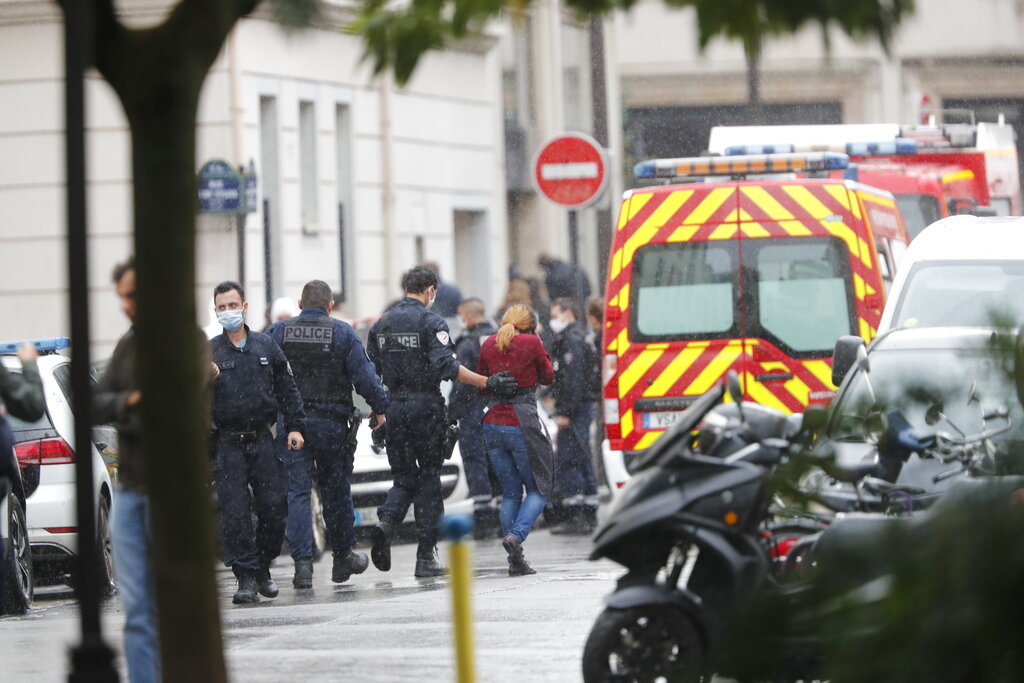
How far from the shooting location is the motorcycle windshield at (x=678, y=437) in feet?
23.0

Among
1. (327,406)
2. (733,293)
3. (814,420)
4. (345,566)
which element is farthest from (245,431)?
(814,420)

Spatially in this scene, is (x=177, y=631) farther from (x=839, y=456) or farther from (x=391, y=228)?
(x=391, y=228)

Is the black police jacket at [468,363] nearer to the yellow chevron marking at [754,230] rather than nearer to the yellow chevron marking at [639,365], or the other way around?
the yellow chevron marking at [639,365]

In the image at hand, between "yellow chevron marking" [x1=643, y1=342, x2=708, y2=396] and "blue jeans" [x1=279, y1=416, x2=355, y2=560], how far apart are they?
2836mm

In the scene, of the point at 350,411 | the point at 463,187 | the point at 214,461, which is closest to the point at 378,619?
the point at 214,461

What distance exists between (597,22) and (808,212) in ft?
32.7

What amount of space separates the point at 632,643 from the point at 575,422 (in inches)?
389

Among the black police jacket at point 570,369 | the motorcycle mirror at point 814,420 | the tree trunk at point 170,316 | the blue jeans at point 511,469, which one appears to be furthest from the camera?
the black police jacket at point 570,369

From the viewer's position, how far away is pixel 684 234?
47.9ft

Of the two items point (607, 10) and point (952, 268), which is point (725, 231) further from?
point (607, 10)

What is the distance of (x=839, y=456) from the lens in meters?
3.70

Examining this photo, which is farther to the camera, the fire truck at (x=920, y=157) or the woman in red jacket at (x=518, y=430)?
the fire truck at (x=920, y=157)

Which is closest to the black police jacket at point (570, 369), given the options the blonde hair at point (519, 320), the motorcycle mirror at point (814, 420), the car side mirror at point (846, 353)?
the blonde hair at point (519, 320)

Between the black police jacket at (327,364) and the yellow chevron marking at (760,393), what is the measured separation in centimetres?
295
